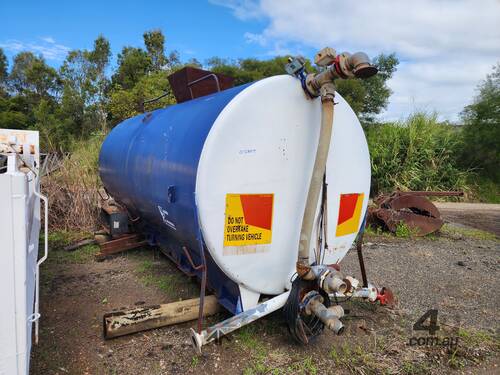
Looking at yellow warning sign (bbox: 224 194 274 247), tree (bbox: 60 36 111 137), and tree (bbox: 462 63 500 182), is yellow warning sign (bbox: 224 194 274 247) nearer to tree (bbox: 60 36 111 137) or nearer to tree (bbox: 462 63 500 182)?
tree (bbox: 462 63 500 182)

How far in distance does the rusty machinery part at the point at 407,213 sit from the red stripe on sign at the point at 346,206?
3.69 m

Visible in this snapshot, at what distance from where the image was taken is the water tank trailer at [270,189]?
8.36 ft

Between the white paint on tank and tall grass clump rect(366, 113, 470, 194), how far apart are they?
9.01 meters

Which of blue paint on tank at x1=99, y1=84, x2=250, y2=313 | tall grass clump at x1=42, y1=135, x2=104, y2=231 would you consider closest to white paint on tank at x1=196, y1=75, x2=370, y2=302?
blue paint on tank at x1=99, y1=84, x2=250, y2=313

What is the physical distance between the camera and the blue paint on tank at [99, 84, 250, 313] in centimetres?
273

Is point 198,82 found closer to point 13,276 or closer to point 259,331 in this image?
point 259,331

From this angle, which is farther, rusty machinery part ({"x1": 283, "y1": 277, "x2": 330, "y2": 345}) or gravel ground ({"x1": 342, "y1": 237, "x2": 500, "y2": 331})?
gravel ground ({"x1": 342, "y1": 237, "x2": 500, "y2": 331})

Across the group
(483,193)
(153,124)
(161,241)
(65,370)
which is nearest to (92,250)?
(161,241)

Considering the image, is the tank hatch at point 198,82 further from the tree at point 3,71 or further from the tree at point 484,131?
the tree at point 3,71

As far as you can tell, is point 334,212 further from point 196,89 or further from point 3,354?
point 3,354

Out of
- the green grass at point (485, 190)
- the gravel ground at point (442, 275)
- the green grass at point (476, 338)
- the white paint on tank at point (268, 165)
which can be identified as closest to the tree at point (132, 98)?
the gravel ground at point (442, 275)

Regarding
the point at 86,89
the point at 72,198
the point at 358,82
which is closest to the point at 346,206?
the point at 72,198

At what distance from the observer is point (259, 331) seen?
311cm

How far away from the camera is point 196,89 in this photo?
394 cm
